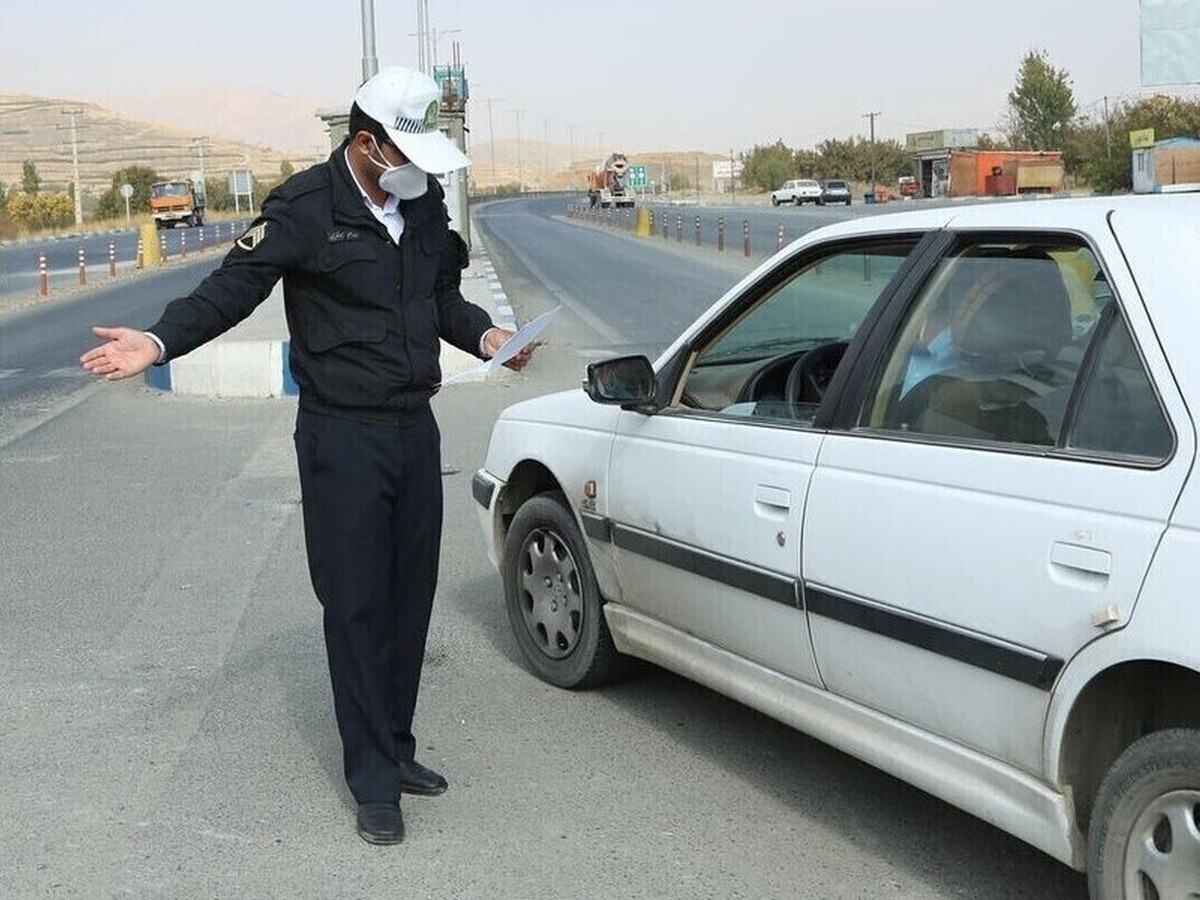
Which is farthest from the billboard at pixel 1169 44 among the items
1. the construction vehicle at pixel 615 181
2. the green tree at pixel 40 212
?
the green tree at pixel 40 212

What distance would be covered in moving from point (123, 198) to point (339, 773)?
329ft

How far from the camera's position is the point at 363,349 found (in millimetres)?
3883

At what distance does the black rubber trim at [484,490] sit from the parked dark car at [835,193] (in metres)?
77.3

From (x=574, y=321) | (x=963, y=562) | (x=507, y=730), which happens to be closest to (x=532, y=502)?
(x=507, y=730)

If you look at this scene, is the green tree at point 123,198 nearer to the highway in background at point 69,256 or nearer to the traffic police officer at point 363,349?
the highway in background at point 69,256

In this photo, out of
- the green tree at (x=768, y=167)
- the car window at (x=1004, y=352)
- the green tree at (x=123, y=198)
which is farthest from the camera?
the green tree at (x=768, y=167)

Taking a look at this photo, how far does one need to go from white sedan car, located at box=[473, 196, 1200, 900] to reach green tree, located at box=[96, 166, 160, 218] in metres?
97.4

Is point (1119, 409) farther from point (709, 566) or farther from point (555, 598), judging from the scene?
point (555, 598)

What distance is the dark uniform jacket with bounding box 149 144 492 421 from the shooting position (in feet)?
12.5

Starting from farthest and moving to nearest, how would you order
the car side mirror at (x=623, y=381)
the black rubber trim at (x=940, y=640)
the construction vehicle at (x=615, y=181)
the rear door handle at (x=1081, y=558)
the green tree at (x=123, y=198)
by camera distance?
the green tree at (x=123, y=198), the construction vehicle at (x=615, y=181), the car side mirror at (x=623, y=381), the black rubber trim at (x=940, y=640), the rear door handle at (x=1081, y=558)

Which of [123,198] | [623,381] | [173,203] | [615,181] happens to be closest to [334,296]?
[623,381]

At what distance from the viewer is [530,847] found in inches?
153

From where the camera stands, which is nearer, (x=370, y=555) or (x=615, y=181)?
(x=370, y=555)

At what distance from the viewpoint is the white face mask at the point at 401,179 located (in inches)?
150
